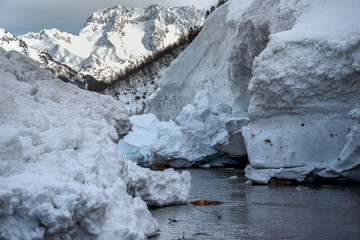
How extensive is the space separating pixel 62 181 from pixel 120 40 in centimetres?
18320

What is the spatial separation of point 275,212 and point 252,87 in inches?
162

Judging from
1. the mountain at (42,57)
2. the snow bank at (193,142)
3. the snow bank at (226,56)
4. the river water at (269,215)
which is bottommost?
the river water at (269,215)

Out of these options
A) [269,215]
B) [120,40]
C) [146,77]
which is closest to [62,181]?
[269,215]

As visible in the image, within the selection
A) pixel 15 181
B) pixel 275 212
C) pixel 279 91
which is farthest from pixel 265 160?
pixel 15 181

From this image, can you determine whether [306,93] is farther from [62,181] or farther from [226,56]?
[226,56]

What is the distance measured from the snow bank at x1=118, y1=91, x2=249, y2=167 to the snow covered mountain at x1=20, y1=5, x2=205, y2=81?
139434 mm

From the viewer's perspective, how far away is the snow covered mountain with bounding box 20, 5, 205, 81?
164 metres

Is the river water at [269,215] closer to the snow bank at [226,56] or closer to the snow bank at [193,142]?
the snow bank at [226,56]

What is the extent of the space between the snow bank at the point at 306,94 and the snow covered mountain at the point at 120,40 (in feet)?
480

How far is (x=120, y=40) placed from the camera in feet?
595

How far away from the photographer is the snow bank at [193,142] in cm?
1411

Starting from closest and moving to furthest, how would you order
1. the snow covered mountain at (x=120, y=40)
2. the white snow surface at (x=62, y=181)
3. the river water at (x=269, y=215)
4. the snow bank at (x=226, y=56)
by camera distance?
the white snow surface at (x=62, y=181)
the river water at (x=269, y=215)
the snow bank at (x=226, y=56)
the snow covered mountain at (x=120, y=40)

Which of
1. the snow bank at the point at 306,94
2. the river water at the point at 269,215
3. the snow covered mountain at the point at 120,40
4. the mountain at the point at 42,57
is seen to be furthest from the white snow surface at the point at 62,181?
the snow covered mountain at the point at 120,40

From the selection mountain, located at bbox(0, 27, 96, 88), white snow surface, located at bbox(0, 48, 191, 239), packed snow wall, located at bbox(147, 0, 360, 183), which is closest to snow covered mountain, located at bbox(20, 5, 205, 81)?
mountain, located at bbox(0, 27, 96, 88)
